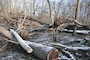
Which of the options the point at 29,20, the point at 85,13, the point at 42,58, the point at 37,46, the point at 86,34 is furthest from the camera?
the point at 85,13

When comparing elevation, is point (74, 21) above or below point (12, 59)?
above

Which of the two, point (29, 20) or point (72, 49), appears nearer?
point (72, 49)

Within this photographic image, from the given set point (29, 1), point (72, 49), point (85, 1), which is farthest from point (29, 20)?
point (29, 1)

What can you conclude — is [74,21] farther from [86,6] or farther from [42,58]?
[86,6]

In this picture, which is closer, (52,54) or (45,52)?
(52,54)

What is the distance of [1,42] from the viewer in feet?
29.0

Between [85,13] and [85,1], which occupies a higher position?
[85,1]

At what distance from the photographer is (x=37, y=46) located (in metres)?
6.68

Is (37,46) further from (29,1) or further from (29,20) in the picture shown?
(29,1)

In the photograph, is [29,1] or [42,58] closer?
[42,58]

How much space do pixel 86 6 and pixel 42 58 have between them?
20.8 m

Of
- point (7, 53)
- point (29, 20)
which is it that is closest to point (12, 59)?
point (7, 53)

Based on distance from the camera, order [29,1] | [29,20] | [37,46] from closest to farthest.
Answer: [37,46]
[29,20]
[29,1]

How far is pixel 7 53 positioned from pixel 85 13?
69.5 ft
